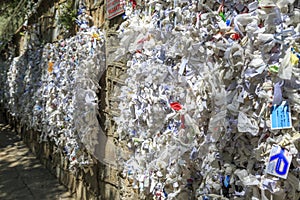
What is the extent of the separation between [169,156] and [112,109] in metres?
1.03

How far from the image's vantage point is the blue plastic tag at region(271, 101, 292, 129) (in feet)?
4.17

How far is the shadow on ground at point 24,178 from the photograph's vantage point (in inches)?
164

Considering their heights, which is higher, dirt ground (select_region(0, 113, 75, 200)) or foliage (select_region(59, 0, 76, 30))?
foliage (select_region(59, 0, 76, 30))

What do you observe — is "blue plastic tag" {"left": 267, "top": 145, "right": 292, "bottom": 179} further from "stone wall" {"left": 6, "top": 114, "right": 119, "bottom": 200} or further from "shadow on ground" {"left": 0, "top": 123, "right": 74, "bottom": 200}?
"shadow on ground" {"left": 0, "top": 123, "right": 74, "bottom": 200}

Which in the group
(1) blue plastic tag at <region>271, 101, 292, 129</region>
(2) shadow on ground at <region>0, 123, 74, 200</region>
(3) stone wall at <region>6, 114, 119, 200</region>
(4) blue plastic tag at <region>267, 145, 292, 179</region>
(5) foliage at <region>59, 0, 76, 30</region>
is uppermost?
(5) foliage at <region>59, 0, 76, 30</region>

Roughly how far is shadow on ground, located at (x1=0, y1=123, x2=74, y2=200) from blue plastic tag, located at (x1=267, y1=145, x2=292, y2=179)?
3.10 metres

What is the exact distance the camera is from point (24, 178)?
4.71m

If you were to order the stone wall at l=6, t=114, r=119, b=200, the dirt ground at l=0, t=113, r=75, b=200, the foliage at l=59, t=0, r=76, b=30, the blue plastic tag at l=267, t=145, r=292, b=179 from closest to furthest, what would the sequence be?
the blue plastic tag at l=267, t=145, r=292, b=179 → the stone wall at l=6, t=114, r=119, b=200 → the foliage at l=59, t=0, r=76, b=30 → the dirt ground at l=0, t=113, r=75, b=200

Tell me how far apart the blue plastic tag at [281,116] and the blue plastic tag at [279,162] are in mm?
73

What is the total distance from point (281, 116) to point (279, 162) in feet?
0.48

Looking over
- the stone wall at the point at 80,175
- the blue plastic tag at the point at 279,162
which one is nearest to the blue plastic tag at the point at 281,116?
the blue plastic tag at the point at 279,162

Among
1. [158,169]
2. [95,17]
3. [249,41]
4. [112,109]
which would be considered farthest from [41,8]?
[249,41]

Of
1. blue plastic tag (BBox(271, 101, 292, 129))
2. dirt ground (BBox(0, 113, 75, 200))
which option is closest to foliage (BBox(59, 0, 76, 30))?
dirt ground (BBox(0, 113, 75, 200))

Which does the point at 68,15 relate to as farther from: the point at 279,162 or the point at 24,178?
the point at 279,162
